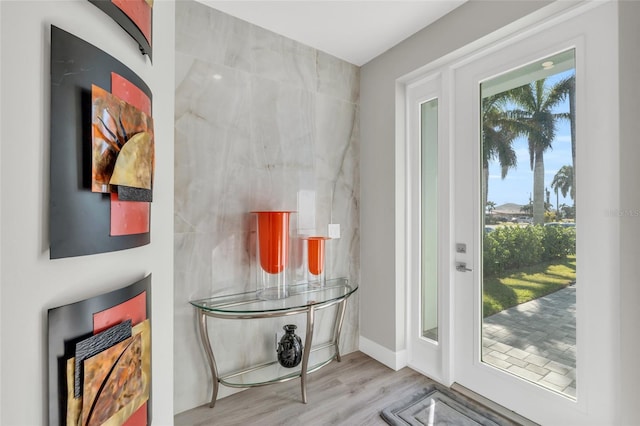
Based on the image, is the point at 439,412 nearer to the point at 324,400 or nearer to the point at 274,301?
the point at 324,400

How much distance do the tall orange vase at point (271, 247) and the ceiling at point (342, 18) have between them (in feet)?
4.48

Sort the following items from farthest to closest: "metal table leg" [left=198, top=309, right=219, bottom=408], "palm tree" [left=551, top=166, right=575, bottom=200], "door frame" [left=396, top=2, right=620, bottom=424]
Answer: "metal table leg" [left=198, top=309, right=219, bottom=408]
"palm tree" [left=551, top=166, right=575, bottom=200]
"door frame" [left=396, top=2, right=620, bottom=424]

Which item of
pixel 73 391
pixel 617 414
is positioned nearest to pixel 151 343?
pixel 73 391

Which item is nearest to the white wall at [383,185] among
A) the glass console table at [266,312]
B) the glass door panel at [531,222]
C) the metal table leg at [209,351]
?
the glass console table at [266,312]

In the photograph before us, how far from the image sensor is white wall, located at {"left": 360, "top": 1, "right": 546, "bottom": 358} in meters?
2.28

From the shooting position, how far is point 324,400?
2.01 metres

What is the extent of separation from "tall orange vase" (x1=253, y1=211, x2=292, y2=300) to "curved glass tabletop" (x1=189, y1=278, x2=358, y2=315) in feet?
0.28

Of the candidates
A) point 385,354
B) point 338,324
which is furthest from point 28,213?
point 385,354

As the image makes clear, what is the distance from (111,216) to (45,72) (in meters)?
0.43

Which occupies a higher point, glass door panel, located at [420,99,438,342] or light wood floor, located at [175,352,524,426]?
glass door panel, located at [420,99,438,342]

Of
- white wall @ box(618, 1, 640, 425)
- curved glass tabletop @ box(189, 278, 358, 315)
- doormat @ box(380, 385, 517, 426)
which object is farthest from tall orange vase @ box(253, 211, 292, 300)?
white wall @ box(618, 1, 640, 425)

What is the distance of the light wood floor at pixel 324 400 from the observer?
5.97 feet

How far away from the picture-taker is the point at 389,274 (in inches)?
98.7

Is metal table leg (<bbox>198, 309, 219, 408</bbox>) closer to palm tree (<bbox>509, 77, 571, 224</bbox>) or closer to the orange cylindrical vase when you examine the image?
the orange cylindrical vase
